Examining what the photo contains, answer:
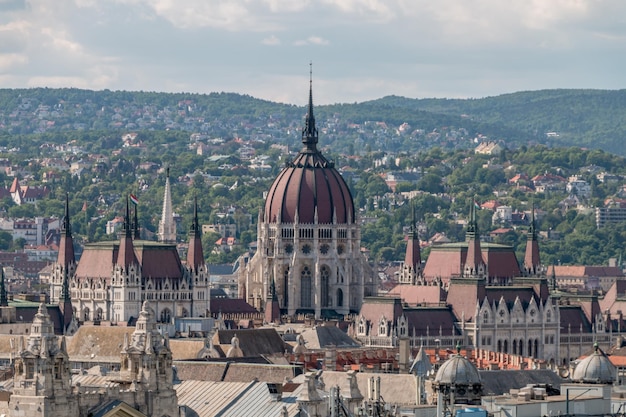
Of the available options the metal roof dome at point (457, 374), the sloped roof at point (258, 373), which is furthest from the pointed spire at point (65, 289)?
the metal roof dome at point (457, 374)

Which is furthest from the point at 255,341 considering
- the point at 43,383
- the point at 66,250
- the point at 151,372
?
the point at 43,383

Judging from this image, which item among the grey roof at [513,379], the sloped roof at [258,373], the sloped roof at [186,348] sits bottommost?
the sloped roof at [186,348]

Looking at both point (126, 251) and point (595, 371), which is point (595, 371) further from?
point (126, 251)

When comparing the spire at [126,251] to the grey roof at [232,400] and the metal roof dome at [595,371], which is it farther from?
the grey roof at [232,400]

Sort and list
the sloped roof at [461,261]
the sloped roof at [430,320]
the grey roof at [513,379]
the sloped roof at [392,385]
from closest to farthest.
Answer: the sloped roof at [392,385]
the grey roof at [513,379]
the sloped roof at [430,320]
the sloped roof at [461,261]

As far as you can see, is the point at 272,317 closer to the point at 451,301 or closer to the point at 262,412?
the point at 451,301

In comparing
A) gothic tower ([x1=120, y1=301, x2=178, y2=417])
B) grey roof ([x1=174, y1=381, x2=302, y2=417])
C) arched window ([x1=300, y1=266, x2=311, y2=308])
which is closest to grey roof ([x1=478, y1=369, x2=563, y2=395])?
grey roof ([x1=174, y1=381, x2=302, y2=417])
